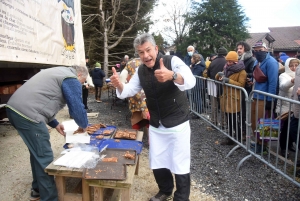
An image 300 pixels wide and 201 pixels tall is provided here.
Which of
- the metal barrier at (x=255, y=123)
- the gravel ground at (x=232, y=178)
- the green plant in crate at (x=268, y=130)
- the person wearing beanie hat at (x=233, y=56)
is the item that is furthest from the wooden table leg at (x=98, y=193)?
the person wearing beanie hat at (x=233, y=56)

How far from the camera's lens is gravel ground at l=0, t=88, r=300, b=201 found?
300 centimetres

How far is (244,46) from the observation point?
5.08 meters

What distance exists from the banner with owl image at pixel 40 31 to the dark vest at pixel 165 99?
141 centimetres

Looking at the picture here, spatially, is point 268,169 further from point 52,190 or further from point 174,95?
point 52,190

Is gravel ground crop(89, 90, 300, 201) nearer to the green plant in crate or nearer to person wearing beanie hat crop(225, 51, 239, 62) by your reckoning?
the green plant in crate

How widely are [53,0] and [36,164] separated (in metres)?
2.53

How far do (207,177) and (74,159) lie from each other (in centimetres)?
198

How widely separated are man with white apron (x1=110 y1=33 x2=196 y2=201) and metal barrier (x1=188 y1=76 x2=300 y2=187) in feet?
4.41

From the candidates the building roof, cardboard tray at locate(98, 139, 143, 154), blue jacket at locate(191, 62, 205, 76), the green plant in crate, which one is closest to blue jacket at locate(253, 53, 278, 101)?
the green plant in crate

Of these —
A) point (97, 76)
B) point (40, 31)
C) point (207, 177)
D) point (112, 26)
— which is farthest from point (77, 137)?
point (112, 26)

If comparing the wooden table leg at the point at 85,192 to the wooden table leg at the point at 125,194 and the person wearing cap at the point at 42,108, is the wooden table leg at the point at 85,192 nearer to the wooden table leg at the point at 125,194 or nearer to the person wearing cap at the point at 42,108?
the person wearing cap at the point at 42,108

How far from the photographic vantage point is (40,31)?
3146 mm

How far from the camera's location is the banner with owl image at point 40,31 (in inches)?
93.0

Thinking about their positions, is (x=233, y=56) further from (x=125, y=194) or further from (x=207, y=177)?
(x=125, y=194)
